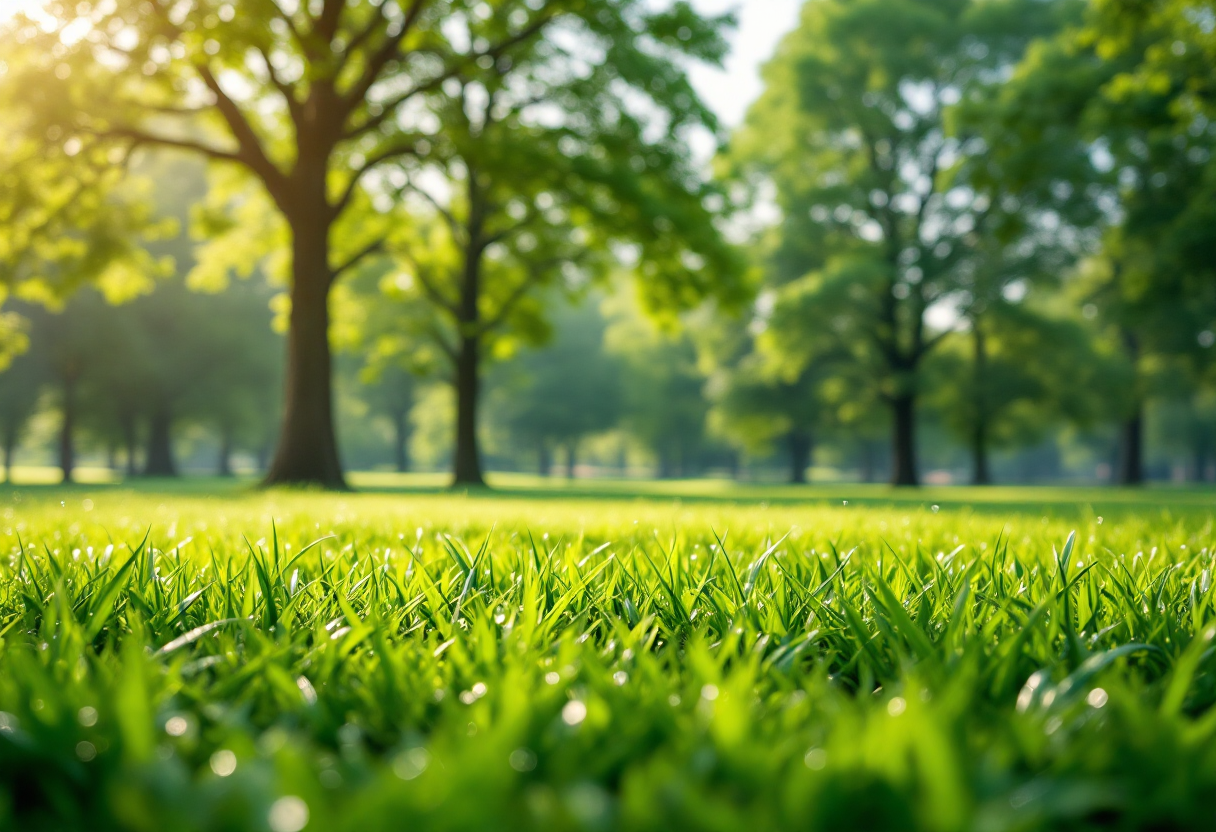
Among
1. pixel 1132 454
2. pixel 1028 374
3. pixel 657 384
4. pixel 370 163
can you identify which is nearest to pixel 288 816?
pixel 370 163

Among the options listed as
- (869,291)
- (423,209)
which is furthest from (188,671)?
(869,291)

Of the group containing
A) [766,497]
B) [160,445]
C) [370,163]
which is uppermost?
[370,163]

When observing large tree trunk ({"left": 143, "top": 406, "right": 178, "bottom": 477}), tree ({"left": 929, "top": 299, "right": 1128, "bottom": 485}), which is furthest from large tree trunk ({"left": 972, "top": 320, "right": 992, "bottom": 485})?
large tree trunk ({"left": 143, "top": 406, "right": 178, "bottom": 477})

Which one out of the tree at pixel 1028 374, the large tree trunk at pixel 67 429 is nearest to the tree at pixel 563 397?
the large tree trunk at pixel 67 429

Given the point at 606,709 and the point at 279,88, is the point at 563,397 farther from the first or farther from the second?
the point at 606,709

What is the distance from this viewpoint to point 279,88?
13.0 meters

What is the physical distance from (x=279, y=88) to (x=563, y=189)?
16.6 ft

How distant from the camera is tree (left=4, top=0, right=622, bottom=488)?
35.3ft

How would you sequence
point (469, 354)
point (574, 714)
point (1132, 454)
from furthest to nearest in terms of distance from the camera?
point (1132, 454) < point (469, 354) < point (574, 714)

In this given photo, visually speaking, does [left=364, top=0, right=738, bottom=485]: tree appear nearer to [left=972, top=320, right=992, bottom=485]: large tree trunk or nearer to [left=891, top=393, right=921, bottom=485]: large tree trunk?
Answer: [left=891, top=393, right=921, bottom=485]: large tree trunk

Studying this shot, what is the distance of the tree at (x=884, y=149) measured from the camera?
25125 mm

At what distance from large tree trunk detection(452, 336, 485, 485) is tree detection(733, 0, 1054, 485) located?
1170cm

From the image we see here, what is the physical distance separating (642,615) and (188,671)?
0.95m

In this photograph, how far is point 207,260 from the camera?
18.5m
